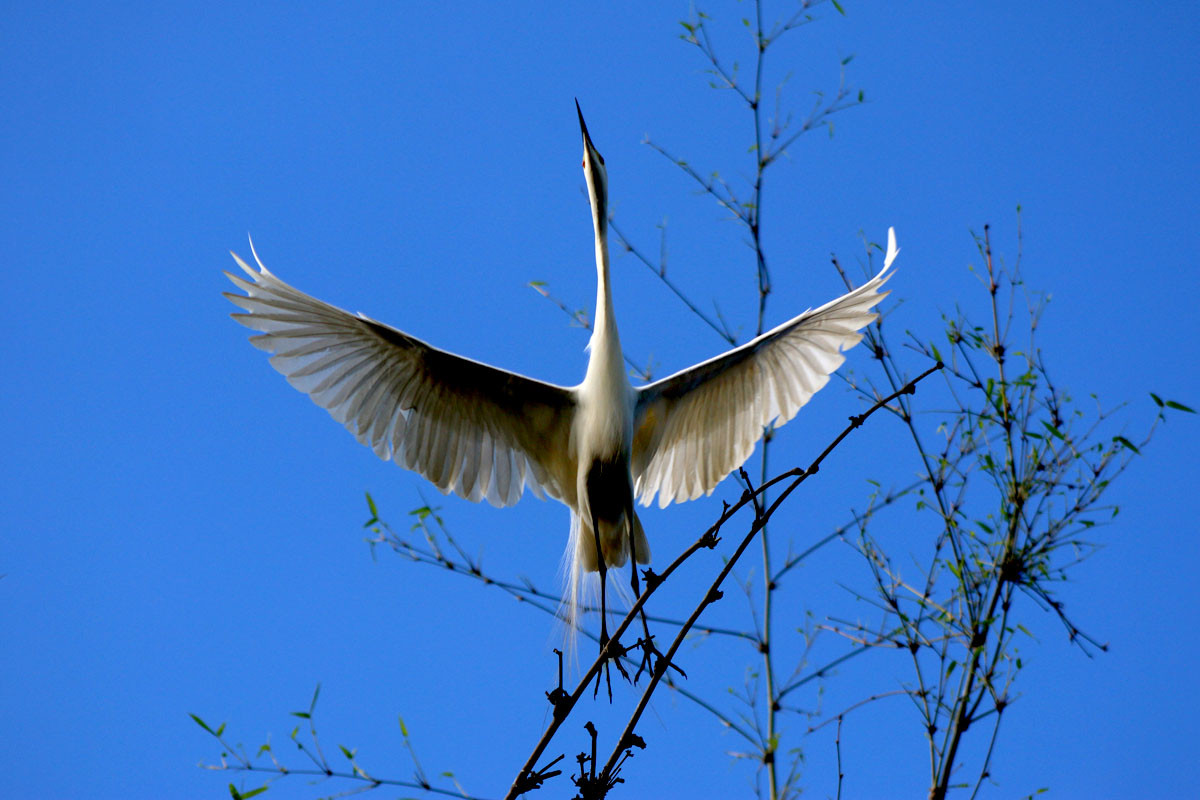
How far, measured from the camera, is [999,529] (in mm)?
2393

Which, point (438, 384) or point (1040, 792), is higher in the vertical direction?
point (438, 384)

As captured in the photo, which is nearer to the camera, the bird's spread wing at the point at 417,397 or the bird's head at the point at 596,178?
the bird's spread wing at the point at 417,397

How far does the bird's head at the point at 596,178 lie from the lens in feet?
9.96

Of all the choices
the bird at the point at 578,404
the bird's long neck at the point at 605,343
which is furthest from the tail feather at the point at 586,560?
the bird's long neck at the point at 605,343

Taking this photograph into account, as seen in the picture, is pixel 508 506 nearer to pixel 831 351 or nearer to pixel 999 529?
pixel 831 351

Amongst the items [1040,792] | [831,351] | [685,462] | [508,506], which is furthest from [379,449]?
[1040,792]

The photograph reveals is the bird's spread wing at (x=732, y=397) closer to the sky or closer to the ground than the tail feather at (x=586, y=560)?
closer to the sky

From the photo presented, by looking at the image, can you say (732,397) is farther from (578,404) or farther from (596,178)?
(596,178)

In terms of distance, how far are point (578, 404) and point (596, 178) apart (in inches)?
28.2

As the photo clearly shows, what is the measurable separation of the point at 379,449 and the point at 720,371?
991 millimetres

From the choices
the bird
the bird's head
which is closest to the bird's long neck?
the bird

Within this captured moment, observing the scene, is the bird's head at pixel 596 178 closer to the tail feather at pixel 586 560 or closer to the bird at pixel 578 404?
the bird at pixel 578 404

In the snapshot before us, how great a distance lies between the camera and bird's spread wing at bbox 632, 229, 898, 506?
272cm

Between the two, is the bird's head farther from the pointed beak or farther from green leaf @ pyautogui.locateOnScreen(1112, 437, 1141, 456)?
green leaf @ pyautogui.locateOnScreen(1112, 437, 1141, 456)
